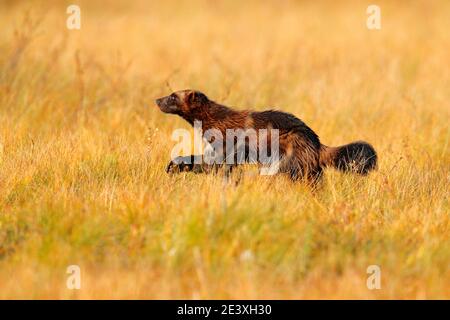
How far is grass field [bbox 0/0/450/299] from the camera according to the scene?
Answer: 5.23 metres

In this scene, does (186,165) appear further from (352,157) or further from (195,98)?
(352,157)

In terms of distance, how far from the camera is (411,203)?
21.7 ft

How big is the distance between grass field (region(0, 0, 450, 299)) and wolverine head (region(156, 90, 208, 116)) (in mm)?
326

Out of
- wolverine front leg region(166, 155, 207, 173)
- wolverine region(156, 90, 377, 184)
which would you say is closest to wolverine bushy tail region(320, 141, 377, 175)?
wolverine region(156, 90, 377, 184)

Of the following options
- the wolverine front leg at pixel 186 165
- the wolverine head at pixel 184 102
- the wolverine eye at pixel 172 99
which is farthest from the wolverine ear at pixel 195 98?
the wolverine front leg at pixel 186 165

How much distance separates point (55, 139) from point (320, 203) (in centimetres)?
287

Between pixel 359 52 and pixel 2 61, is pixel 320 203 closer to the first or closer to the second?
pixel 2 61

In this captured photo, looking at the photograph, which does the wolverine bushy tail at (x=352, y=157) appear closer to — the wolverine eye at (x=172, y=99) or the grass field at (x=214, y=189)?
the grass field at (x=214, y=189)

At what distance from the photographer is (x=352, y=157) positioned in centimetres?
701

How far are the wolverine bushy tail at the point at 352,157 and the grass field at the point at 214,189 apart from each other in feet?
0.45

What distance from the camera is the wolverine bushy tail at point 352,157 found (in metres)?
6.90

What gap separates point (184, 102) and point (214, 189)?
6.74ft

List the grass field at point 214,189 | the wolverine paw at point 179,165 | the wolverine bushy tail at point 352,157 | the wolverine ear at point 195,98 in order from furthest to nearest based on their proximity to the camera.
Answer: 1. the wolverine ear at point 195,98
2. the wolverine paw at point 179,165
3. the wolverine bushy tail at point 352,157
4. the grass field at point 214,189

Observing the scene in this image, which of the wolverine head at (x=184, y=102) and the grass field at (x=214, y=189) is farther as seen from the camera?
the wolverine head at (x=184, y=102)
